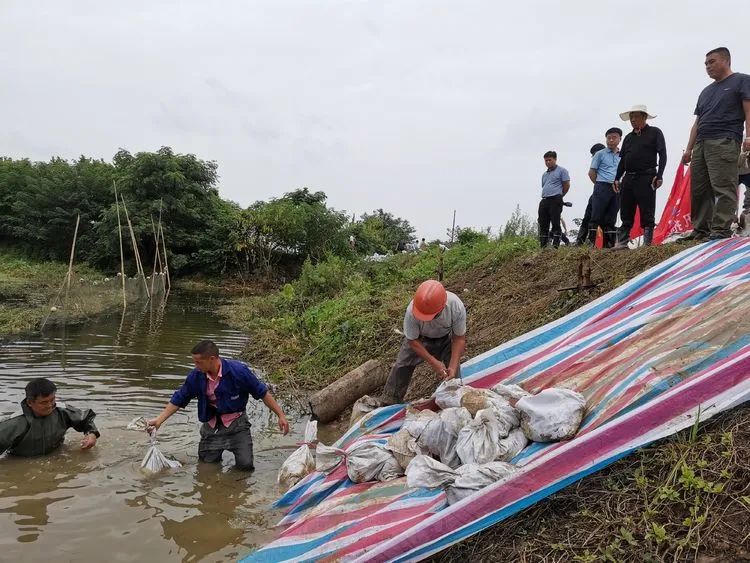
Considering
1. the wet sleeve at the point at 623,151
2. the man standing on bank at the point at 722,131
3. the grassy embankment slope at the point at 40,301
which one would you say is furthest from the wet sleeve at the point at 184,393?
the grassy embankment slope at the point at 40,301

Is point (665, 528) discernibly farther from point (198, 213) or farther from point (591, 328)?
point (198, 213)

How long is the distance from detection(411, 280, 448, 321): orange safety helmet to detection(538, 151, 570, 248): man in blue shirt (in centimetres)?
494

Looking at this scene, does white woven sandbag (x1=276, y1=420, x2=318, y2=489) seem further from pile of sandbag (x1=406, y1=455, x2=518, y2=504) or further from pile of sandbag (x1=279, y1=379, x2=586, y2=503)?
pile of sandbag (x1=406, y1=455, x2=518, y2=504)

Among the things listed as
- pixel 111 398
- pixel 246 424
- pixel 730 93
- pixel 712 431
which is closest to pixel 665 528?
pixel 712 431

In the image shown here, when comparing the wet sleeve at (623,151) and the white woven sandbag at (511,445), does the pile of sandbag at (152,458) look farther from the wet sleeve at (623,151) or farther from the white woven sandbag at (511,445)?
the wet sleeve at (623,151)

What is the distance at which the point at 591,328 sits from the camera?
4082 millimetres

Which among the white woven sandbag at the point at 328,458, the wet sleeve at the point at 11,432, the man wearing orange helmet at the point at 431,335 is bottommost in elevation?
the white woven sandbag at the point at 328,458

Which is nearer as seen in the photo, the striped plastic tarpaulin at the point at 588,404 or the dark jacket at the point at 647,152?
the striped plastic tarpaulin at the point at 588,404

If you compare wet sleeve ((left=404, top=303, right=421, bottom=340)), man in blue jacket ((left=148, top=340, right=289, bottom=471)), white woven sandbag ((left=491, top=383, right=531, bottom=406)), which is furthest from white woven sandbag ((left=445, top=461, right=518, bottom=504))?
man in blue jacket ((left=148, top=340, right=289, bottom=471))

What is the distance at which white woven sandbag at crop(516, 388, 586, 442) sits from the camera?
9.27ft

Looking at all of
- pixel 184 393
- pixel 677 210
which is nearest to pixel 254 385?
pixel 184 393

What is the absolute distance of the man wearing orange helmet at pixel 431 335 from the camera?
3947 mm

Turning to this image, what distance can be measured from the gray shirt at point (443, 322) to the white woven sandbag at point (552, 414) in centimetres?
125

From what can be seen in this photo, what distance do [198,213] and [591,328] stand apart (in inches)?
937
